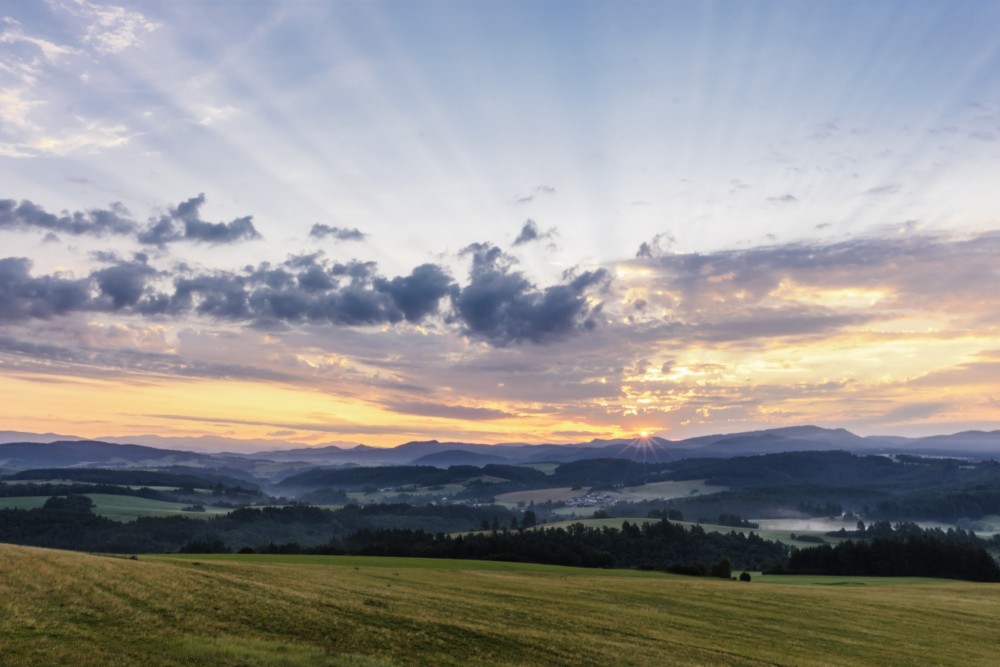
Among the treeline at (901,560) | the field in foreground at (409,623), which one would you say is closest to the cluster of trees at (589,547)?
the treeline at (901,560)

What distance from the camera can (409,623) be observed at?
30578 millimetres

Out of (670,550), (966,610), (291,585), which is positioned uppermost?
(291,585)

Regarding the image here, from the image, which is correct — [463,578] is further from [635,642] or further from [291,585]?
[635,642]

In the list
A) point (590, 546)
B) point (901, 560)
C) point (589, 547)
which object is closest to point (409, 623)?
point (589, 547)

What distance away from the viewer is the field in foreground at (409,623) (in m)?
22.6

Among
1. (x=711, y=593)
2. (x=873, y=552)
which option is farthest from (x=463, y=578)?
(x=873, y=552)

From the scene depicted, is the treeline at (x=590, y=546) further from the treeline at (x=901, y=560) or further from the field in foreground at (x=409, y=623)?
the field in foreground at (x=409, y=623)

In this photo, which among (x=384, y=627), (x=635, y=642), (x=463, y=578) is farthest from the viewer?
(x=463, y=578)

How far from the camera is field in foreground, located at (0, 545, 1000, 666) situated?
22.6 m

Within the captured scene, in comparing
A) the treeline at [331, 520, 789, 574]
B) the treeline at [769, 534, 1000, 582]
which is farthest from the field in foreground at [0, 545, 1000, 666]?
the treeline at [769, 534, 1000, 582]

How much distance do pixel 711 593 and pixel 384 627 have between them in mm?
39314

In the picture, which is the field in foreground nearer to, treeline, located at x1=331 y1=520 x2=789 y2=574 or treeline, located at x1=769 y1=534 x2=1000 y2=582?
treeline, located at x1=331 y1=520 x2=789 y2=574

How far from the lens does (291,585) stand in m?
39.1

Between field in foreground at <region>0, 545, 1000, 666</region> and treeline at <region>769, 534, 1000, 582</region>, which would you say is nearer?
field in foreground at <region>0, 545, 1000, 666</region>
